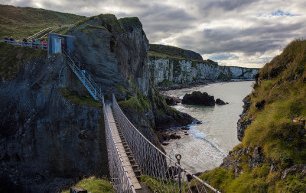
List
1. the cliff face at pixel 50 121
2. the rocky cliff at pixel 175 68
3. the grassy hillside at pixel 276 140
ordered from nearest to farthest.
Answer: the grassy hillside at pixel 276 140
the cliff face at pixel 50 121
the rocky cliff at pixel 175 68

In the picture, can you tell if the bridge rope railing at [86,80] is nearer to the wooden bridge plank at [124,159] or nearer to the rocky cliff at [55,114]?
the rocky cliff at [55,114]

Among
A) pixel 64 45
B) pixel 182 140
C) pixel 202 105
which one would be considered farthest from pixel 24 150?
pixel 202 105

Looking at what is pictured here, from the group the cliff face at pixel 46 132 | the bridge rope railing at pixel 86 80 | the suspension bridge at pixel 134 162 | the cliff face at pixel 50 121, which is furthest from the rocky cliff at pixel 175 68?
the suspension bridge at pixel 134 162

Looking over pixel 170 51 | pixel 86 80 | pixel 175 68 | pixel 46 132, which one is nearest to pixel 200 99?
pixel 86 80

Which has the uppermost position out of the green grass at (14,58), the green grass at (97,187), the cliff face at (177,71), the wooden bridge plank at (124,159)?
the cliff face at (177,71)

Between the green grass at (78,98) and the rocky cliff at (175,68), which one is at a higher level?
the rocky cliff at (175,68)

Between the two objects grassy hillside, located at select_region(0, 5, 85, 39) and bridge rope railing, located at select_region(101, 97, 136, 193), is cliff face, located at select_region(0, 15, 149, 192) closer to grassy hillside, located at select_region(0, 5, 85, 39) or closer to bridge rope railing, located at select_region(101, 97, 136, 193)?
bridge rope railing, located at select_region(101, 97, 136, 193)

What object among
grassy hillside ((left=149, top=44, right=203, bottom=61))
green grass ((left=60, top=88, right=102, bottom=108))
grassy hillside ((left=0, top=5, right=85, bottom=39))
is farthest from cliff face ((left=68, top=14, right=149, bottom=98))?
grassy hillside ((left=149, top=44, right=203, bottom=61))
